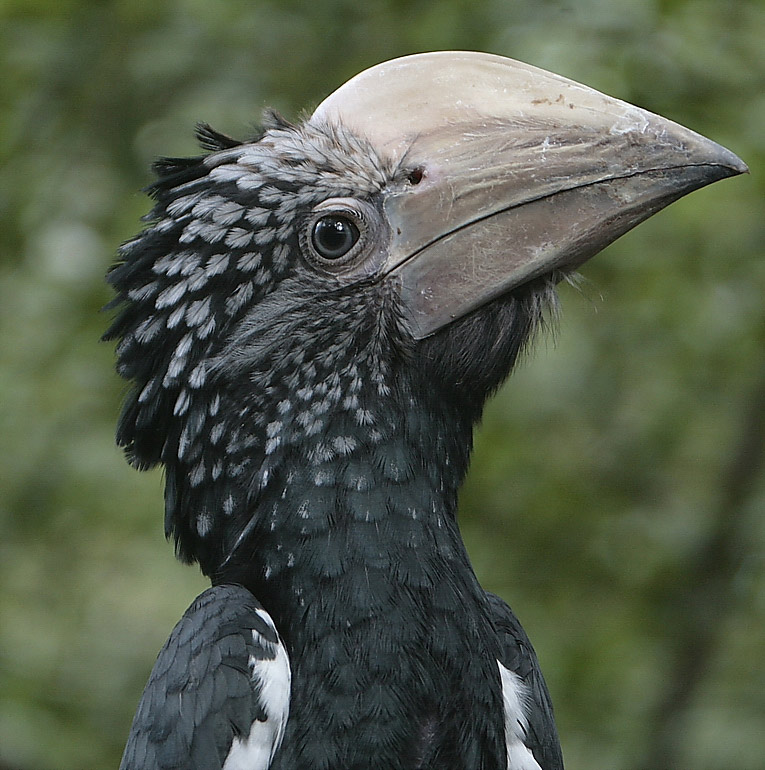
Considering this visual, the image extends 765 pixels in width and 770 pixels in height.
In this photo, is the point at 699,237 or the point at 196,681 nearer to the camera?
the point at 196,681

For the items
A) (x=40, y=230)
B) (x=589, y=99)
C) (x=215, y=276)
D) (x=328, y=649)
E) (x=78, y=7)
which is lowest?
(x=328, y=649)

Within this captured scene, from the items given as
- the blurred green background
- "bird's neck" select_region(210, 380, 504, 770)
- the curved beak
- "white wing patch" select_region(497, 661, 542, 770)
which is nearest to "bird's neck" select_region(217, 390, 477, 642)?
"bird's neck" select_region(210, 380, 504, 770)

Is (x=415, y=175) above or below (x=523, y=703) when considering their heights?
above

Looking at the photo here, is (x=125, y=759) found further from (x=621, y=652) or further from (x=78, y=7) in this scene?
(x=78, y=7)

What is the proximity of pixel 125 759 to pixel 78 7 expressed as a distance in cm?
291

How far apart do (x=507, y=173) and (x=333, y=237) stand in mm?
368

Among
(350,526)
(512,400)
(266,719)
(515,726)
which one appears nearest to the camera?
(266,719)

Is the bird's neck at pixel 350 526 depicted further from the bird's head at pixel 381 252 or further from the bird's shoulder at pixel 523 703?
the bird's shoulder at pixel 523 703

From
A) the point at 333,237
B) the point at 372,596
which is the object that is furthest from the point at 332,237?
the point at 372,596

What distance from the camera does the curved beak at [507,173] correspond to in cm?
212

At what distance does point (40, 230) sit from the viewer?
13.8 feet

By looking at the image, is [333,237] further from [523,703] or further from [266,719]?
[523,703]

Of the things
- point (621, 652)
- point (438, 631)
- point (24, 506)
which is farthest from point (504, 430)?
point (438, 631)

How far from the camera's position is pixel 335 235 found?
7.22ft
